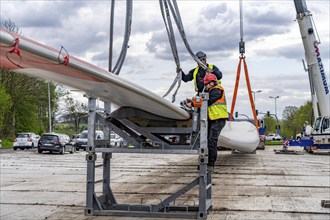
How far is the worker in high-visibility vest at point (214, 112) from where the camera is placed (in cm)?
824

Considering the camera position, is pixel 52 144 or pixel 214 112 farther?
pixel 52 144

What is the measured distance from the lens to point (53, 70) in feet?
20.4

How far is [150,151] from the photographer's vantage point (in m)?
7.97

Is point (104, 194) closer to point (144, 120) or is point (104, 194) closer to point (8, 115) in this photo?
point (144, 120)

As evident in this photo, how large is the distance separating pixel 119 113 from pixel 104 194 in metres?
1.37

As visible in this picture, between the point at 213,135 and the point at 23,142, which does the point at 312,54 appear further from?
the point at 23,142

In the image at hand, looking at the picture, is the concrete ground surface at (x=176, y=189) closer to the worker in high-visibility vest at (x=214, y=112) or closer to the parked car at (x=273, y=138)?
the worker in high-visibility vest at (x=214, y=112)

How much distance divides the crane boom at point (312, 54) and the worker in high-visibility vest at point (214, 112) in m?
18.9

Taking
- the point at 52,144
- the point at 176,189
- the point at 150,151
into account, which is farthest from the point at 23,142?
the point at 150,151

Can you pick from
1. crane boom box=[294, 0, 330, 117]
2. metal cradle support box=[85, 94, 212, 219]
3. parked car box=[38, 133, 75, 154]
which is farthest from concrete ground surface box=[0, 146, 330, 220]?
parked car box=[38, 133, 75, 154]

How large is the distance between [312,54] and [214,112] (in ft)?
63.9

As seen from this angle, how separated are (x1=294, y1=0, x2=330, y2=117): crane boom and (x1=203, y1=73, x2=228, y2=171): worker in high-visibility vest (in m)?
18.9

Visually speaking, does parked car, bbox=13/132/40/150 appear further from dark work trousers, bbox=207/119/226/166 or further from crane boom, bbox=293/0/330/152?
dark work trousers, bbox=207/119/226/166

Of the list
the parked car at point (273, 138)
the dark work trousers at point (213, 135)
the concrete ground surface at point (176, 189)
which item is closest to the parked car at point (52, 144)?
the concrete ground surface at point (176, 189)
